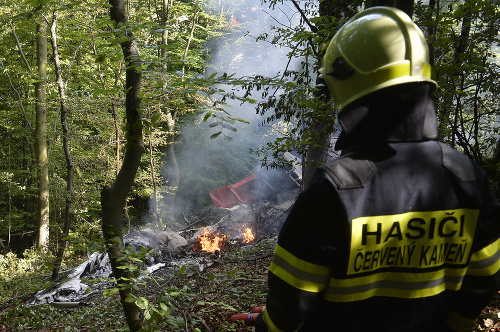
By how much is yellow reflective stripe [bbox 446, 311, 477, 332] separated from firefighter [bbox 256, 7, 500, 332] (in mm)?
26

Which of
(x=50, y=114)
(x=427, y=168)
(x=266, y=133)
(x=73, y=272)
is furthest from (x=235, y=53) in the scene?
(x=427, y=168)

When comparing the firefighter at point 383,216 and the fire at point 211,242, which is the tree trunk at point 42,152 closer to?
the fire at point 211,242

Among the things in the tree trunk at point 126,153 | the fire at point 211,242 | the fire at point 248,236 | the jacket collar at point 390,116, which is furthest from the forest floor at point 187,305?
the fire at point 248,236

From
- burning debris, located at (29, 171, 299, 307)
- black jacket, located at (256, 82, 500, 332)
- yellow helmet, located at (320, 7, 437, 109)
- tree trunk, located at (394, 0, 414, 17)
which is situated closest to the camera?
black jacket, located at (256, 82, 500, 332)

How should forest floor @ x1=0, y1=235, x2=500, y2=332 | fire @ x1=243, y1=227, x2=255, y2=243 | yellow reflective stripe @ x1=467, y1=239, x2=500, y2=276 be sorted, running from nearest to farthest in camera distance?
yellow reflective stripe @ x1=467, y1=239, x2=500, y2=276 < forest floor @ x1=0, y1=235, x2=500, y2=332 < fire @ x1=243, y1=227, x2=255, y2=243

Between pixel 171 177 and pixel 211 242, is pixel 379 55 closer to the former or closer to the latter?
pixel 211 242

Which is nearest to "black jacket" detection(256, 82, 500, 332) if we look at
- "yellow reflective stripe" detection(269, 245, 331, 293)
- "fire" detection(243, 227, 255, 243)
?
"yellow reflective stripe" detection(269, 245, 331, 293)

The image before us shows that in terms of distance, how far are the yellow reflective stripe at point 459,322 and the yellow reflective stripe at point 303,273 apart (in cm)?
66

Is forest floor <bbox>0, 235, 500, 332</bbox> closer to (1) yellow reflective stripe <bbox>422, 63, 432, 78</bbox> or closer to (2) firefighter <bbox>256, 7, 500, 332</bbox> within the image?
(2) firefighter <bbox>256, 7, 500, 332</bbox>

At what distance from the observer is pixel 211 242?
42.2ft

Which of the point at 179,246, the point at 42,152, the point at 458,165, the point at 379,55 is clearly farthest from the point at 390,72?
the point at 42,152

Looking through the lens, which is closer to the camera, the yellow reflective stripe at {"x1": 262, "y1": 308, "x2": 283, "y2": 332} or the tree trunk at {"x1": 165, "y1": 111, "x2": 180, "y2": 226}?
the yellow reflective stripe at {"x1": 262, "y1": 308, "x2": 283, "y2": 332}

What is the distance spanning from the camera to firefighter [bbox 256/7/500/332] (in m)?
1.16

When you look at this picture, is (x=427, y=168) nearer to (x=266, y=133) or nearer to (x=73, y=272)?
(x=73, y=272)
